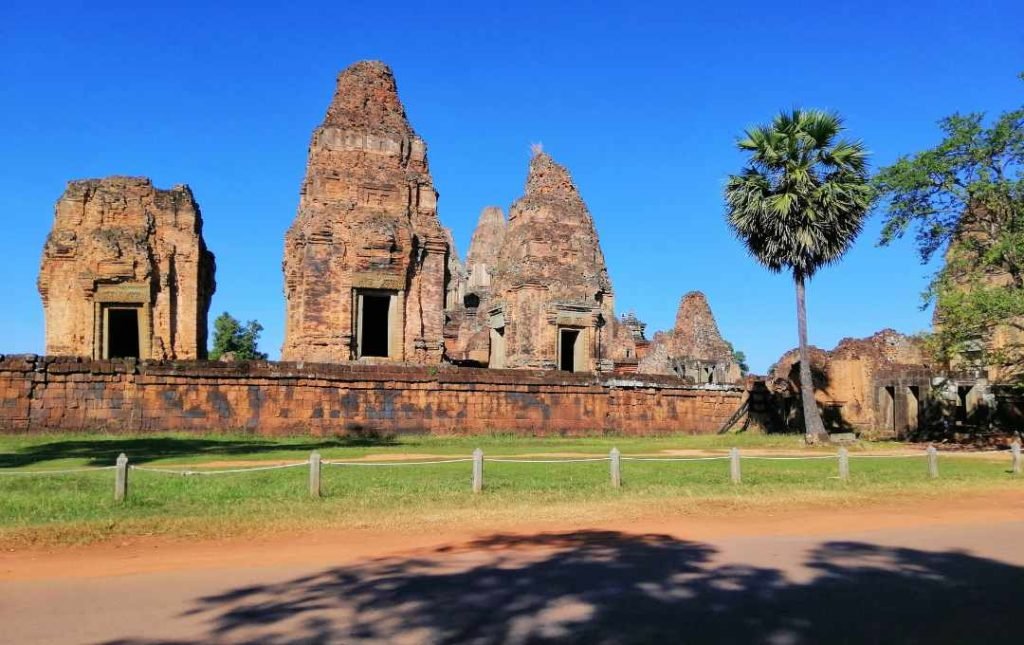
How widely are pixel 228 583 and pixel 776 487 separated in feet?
28.0

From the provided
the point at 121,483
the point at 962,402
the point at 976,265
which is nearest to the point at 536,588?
the point at 121,483

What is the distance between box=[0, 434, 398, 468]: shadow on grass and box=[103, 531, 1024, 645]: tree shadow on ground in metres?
9.01

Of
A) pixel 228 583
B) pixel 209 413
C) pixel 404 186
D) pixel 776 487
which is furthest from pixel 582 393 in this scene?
pixel 228 583

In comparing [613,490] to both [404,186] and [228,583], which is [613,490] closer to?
[228,583]

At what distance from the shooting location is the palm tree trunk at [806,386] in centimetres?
2155

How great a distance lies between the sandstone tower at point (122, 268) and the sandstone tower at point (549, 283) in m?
8.96

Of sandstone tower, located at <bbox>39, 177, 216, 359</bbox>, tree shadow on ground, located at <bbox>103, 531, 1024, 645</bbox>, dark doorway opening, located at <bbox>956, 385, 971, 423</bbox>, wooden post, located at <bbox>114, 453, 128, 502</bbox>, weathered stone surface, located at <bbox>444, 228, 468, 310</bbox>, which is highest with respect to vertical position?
weathered stone surface, located at <bbox>444, 228, 468, 310</bbox>

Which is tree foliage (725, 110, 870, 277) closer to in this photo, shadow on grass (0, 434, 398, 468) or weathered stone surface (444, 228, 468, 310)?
shadow on grass (0, 434, 398, 468)

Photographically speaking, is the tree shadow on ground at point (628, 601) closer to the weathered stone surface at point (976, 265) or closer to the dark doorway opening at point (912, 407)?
the weathered stone surface at point (976, 265)

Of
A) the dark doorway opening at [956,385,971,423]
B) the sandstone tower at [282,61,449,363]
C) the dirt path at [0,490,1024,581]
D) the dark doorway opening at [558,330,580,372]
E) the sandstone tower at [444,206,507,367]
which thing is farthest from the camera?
the sandstone tower at [444,206,507,367]

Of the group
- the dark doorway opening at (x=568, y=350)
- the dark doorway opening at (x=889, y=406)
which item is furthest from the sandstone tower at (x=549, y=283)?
the dark doorway opening at (x=889, y=406)

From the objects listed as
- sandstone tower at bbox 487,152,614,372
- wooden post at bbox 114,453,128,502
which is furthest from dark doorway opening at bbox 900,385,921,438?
wooden post at bbox 114,453,128,502

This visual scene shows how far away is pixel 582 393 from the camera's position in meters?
23.5

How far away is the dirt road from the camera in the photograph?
534 cm
